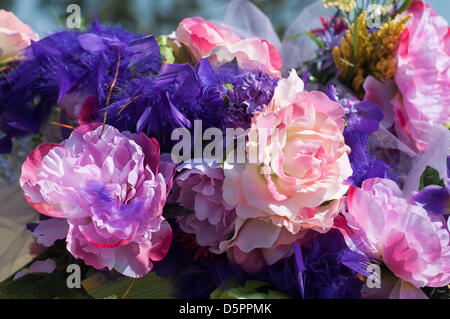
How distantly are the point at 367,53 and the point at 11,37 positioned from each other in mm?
436

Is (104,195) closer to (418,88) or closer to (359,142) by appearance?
(359,142)

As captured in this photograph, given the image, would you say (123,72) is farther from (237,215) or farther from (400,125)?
(400,125)

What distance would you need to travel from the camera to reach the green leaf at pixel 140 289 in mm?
473

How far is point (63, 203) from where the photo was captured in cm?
43

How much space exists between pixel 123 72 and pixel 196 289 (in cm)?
23

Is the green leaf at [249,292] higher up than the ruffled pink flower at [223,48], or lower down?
lower down

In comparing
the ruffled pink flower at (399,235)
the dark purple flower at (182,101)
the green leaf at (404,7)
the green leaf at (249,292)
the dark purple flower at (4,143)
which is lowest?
the green leaf at (249,292)

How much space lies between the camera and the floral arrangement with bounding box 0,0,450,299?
1.44ft

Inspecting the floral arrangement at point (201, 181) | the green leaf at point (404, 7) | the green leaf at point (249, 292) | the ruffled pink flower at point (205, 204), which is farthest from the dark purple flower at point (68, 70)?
the green leaf at point (404, 7)

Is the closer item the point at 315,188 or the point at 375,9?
the point at 315,188

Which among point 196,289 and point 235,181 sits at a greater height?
point 235,181

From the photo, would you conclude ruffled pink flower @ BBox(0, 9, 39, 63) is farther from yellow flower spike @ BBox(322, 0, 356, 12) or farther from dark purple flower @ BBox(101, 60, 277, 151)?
yellow flower spike @ BBox(322, 0, 356, 12)

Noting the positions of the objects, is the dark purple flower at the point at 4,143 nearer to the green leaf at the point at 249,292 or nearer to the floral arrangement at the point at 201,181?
the floral arrangement at the point at 201,181

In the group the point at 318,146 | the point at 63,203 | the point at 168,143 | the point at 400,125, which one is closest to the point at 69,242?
the point at 63,203
